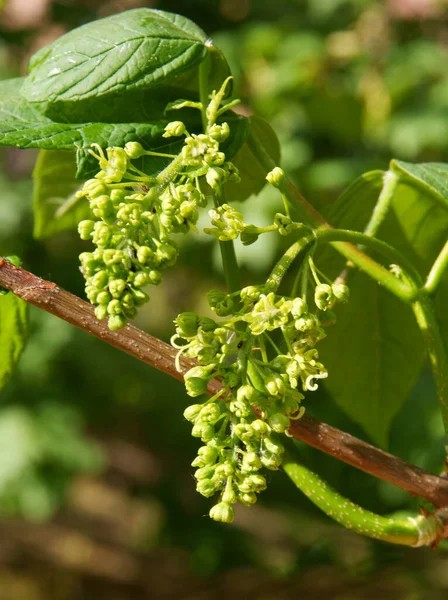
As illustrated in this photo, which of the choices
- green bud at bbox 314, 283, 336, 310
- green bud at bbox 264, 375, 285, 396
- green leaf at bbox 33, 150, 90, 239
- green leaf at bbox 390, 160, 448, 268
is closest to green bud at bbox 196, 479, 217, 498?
green bud at bbox 264, 375, 285, 396

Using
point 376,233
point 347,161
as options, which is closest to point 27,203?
point 347,161

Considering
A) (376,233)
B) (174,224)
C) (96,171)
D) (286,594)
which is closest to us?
(174,224)

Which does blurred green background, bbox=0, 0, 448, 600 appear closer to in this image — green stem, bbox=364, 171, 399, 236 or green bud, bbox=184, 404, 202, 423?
green stem, bbox=364, 171, 399, 236

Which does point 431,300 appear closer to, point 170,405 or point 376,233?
point 376,233

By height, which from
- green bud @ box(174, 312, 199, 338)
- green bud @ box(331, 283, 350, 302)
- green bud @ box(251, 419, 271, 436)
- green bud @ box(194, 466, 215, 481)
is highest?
green bud @ box(331, 283, 350, 302)

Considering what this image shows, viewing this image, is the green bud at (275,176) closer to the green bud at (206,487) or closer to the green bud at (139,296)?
the green bud at (139,296)

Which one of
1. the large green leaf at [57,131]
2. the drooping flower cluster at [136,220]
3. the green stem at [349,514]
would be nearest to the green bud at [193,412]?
the drooping flower cluster at [136,220]

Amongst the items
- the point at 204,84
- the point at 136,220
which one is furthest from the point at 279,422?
the point at 204,84
